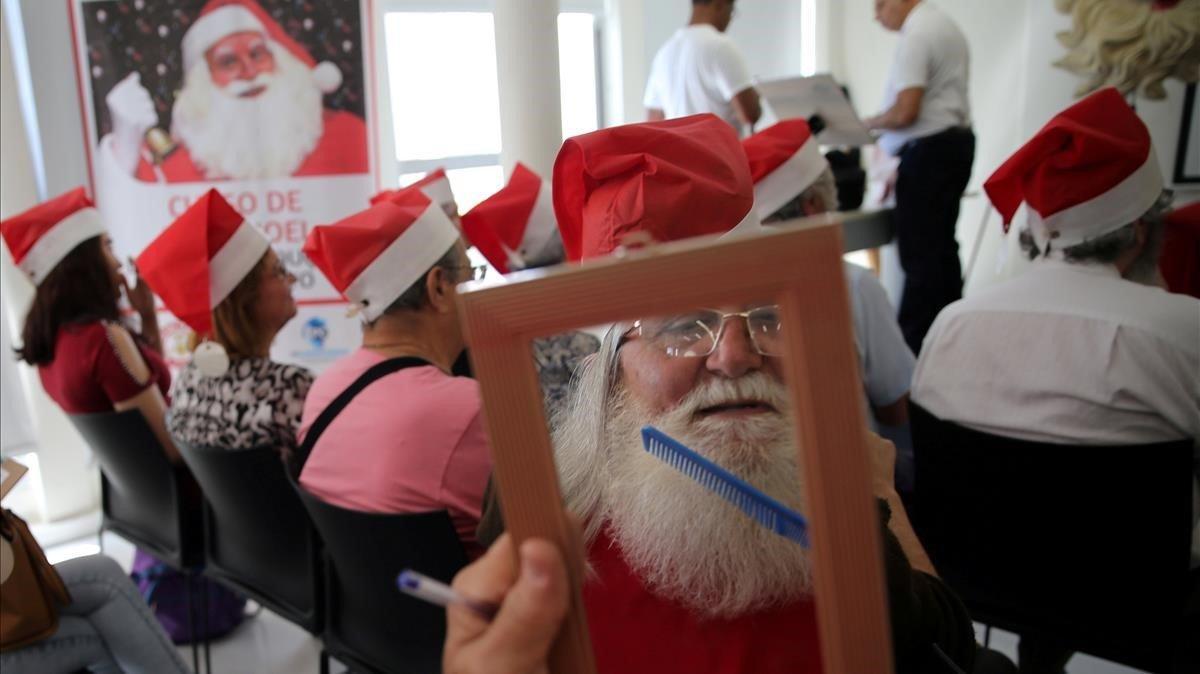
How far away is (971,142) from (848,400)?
3.46m

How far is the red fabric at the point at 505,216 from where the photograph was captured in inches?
108

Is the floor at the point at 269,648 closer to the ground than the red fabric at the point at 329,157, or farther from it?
closer to the ground

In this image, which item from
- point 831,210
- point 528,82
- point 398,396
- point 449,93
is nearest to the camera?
point 398,396

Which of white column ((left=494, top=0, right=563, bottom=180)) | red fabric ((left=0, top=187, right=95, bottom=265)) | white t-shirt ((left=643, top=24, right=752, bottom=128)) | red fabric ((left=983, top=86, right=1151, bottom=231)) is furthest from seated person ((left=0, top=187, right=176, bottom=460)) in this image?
white t-shirt ((left=643, top=24, right=752, bottom=128))

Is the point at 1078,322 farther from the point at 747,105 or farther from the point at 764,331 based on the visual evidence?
the point at 747,105

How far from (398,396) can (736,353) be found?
37.5 inches

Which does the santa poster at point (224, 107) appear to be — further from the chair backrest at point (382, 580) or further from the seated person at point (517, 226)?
the chair backrest at point (382, 580)

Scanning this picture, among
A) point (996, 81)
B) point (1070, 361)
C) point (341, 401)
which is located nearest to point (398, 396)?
point (341, 401)

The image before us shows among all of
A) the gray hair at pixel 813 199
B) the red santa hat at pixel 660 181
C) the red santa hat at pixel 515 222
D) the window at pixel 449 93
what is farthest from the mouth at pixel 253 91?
the red santa hat at pixel 660 181

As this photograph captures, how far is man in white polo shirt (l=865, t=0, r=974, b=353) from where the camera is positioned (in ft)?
11.4

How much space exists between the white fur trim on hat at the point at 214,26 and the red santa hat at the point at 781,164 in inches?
89.6

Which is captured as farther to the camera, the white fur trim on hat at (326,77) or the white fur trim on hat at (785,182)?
the white fur trim on hat at (326,77)

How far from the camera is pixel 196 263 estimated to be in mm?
2193

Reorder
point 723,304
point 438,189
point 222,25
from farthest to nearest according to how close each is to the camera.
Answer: point 222,25 < point 438,189 < point 723,304
